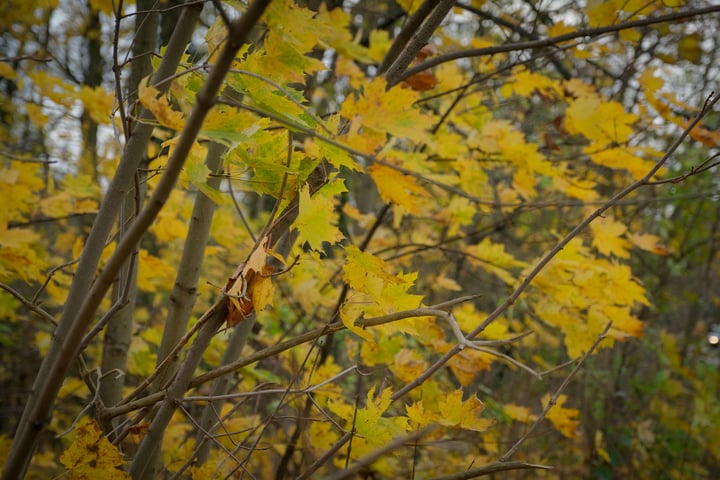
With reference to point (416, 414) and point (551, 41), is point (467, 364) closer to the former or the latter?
point (416, 414)

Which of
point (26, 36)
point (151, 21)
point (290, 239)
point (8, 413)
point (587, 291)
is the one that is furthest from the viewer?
point (26, 36)

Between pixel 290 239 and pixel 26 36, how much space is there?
4978 mm

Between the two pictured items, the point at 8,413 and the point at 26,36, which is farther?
the point at 26,36

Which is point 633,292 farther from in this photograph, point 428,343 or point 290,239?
point 290,239

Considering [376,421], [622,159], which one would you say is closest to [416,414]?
[376,421]

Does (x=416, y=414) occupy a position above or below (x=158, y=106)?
below

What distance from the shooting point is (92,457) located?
32.5 inches

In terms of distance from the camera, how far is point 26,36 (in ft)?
14.7

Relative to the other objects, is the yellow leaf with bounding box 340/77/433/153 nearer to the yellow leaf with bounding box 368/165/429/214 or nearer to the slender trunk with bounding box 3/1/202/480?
the yellow leaf with bounding box 368/165/429/214

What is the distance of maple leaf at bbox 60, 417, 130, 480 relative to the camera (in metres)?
0.82

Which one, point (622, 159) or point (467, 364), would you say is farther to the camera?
point (622, 159)

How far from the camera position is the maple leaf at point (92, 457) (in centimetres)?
82

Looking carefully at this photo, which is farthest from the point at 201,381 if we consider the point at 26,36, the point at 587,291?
the point at 26,36

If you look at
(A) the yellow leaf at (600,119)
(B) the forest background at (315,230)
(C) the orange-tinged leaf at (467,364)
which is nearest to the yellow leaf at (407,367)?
(B) the forest background at (315,230)
